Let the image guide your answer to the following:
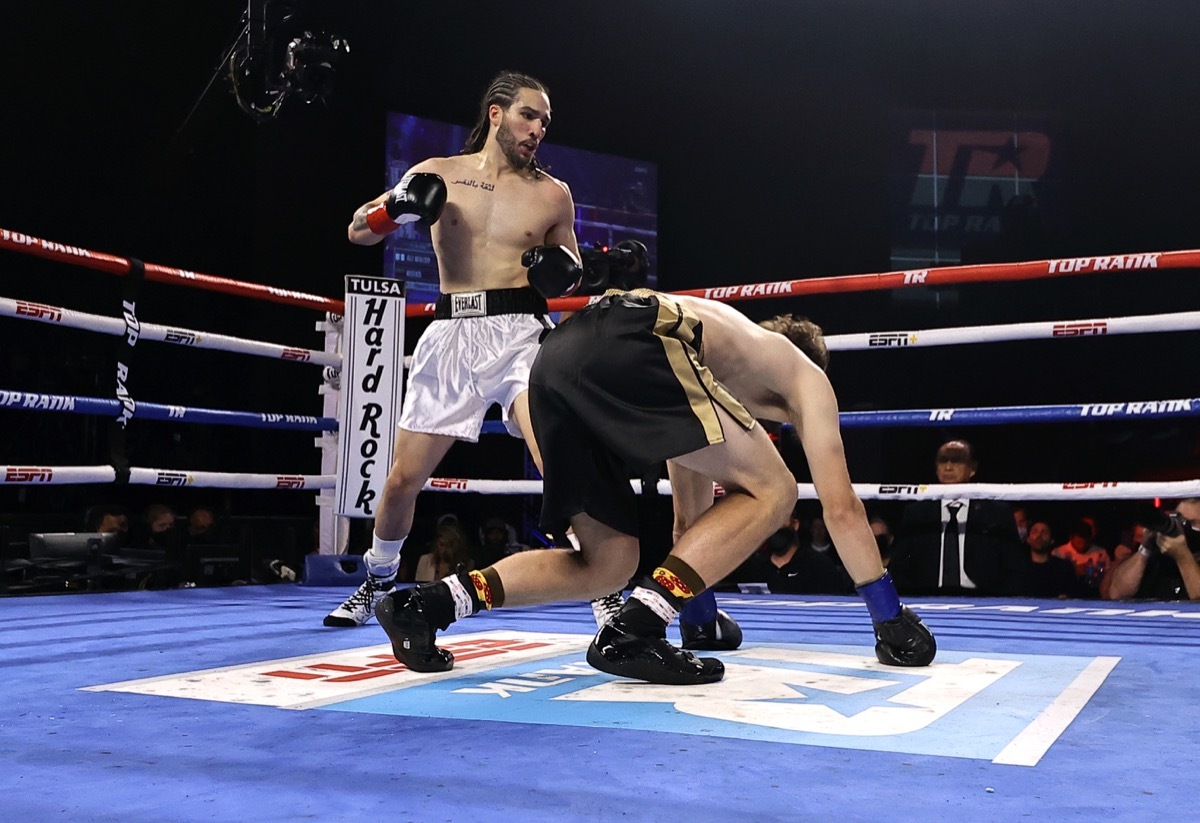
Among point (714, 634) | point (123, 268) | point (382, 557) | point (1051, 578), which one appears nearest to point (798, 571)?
point (1051, 578)

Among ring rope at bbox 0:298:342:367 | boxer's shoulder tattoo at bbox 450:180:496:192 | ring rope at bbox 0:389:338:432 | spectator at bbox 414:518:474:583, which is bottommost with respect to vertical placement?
spectator at bbox 414:518:474:583

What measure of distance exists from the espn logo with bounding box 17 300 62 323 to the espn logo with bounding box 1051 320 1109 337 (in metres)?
2.79

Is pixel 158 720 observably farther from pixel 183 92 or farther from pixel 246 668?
pixel 183 92

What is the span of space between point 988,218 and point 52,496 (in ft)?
20.8

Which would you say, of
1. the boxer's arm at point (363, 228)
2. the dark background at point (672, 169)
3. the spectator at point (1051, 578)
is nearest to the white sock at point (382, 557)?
the boxer's arm at point (363, 228)

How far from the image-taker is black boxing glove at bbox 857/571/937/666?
6.07ft

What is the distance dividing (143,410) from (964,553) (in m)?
2.70

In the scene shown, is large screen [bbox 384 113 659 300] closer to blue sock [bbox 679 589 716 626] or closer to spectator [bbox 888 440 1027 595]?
spectator [bbox 888 440 1027 595]

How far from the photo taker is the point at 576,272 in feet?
7.02

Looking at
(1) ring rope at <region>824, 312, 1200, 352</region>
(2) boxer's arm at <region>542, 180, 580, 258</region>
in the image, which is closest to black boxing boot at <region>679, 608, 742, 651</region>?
(2) boxer's arm at <region>542, 180, 580, 258</region>

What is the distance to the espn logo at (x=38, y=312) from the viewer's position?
293 centimetres

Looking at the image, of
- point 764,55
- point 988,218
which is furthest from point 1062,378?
point 764,55

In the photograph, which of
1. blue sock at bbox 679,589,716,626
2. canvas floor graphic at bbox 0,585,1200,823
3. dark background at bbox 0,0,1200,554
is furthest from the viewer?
dark background at bbox 0,0,1200,554

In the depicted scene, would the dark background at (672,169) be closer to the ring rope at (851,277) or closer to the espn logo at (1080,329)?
the ring rope at (851,277)
